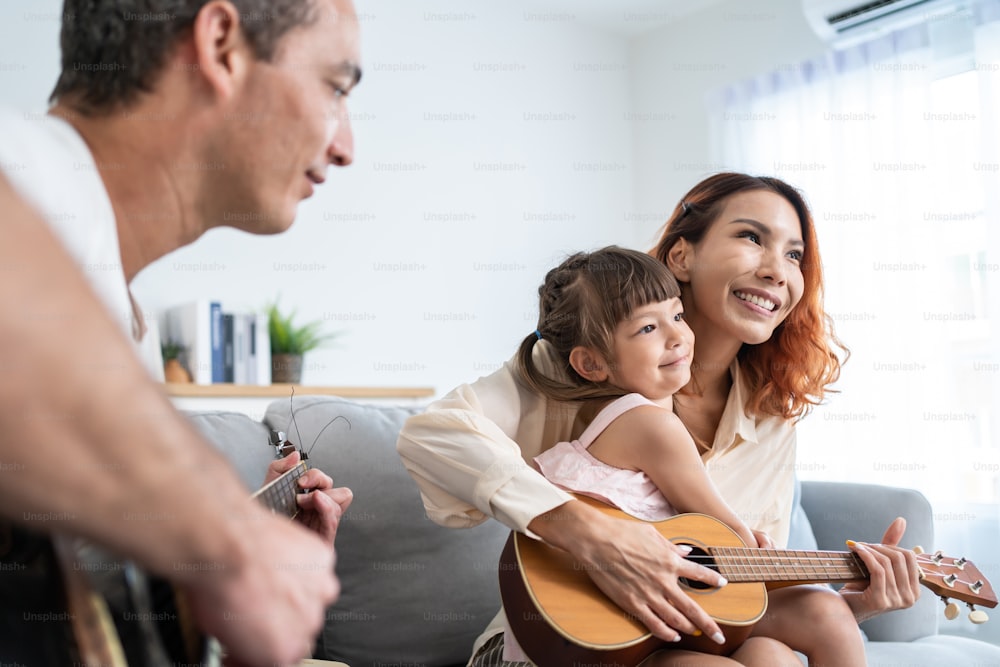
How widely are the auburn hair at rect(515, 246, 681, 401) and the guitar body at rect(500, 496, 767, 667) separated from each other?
376mm

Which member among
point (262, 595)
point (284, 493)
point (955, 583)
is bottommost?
point (955, 583)

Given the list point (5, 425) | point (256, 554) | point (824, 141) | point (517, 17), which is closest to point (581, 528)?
point (256, 554)

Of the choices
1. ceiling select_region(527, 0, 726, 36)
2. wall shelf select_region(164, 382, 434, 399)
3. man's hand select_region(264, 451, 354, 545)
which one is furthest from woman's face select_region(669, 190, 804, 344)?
ceiling select_region(527, 0, 726, 36)

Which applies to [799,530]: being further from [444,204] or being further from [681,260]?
[444,204]

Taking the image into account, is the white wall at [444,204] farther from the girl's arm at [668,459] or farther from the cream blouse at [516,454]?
the girl's arm at [668,459]

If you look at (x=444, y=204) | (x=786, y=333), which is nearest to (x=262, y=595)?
(x=786, y=333)

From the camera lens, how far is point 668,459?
1458 mm

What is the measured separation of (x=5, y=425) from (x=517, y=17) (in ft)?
15.3

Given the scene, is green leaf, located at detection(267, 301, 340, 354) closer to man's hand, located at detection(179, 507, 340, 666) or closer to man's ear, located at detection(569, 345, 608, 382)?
man's ear, located at detection(569, 345, 608, 382)

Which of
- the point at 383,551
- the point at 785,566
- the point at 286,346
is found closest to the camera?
the point at 785,566

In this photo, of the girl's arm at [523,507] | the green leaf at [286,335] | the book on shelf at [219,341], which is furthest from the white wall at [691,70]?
the girl's arm at [523,507]

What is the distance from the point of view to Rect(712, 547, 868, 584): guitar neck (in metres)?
1.34

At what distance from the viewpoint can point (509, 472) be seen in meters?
1.37

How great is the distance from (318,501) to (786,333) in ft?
3.85
